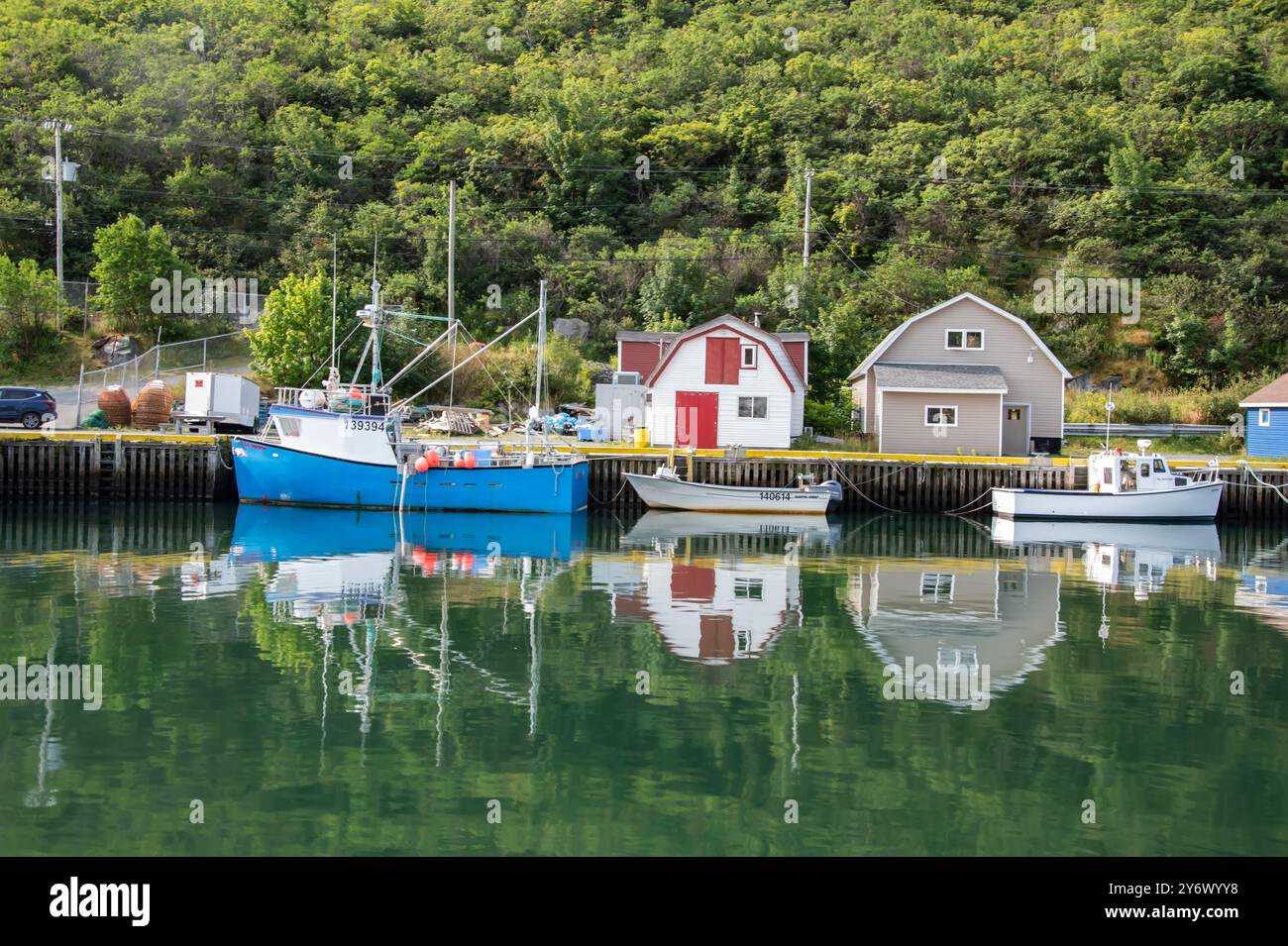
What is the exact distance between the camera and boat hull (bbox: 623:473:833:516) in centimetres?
3600

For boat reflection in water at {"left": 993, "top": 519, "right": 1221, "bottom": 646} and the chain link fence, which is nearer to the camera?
boat reflection in water at {"left": 993, "top": 519, "right": 1221, "bottom": 646}

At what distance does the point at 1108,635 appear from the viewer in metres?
18.5

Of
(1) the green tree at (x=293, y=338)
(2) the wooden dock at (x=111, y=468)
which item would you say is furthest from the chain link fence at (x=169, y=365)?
(2) the wooden dock at (x=111, y=468)

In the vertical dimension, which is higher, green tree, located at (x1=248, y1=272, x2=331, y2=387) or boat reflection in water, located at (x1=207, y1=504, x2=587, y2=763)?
green tree, located at (x1=248, y1=272, x2=331, y2=387)

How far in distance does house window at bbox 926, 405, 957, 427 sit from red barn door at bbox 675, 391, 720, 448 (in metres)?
7.58

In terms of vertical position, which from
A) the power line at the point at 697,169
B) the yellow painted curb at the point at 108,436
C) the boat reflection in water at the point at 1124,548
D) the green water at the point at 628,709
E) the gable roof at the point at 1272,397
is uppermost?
the power line at the point at 697,169

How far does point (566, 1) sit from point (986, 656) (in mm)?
89436

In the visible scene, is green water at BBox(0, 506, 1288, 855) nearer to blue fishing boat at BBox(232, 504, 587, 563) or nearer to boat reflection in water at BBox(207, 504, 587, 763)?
boat reflection in water at BBox(207, 504, 587, 763)

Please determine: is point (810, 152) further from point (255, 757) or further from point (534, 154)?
point (255, 757)

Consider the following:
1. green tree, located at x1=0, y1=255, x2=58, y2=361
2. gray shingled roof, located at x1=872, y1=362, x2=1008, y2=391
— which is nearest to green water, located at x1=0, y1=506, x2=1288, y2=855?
gray shingled roof, located at x1=872, y1=362, x2=1008, y2=391

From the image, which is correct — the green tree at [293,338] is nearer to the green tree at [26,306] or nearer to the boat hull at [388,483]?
the green tree at [26,306]

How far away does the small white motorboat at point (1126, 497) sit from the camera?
114ft

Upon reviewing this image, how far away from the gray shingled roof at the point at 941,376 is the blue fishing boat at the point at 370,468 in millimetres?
13507

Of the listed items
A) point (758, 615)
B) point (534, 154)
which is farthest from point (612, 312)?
point (758, 615)
